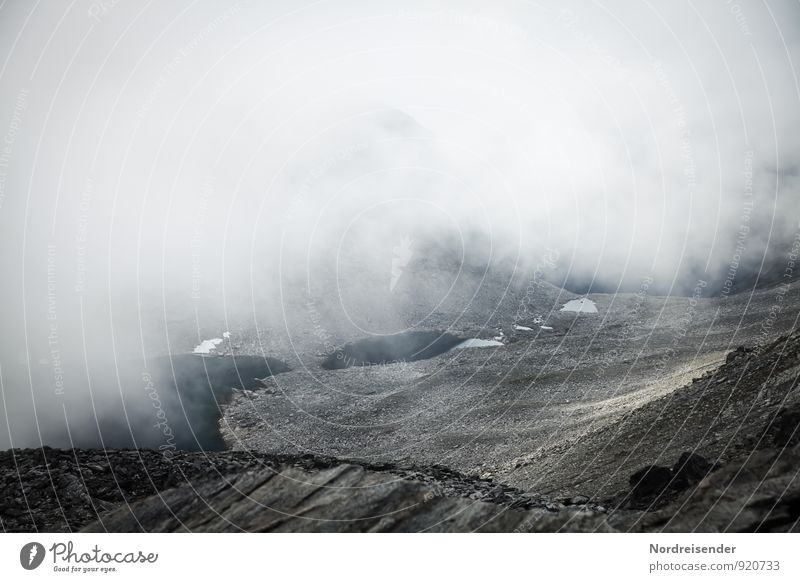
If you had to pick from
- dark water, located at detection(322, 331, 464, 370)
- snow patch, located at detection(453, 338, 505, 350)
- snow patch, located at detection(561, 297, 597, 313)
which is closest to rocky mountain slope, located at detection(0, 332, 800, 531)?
dark water, located at detection(322, 331, 464, 370)

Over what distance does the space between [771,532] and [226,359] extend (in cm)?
7869

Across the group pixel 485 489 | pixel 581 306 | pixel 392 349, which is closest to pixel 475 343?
pixel 392 349

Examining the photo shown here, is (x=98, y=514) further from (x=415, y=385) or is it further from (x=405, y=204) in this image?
(x=405, y=204)

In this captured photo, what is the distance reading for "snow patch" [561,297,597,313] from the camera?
122 m

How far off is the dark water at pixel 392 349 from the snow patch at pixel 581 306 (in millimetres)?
39091

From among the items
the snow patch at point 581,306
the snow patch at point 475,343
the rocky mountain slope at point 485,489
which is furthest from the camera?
the snow patch at point 581,306

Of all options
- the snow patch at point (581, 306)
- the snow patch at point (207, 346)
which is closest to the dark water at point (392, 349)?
the snow patch at point (207, 346)

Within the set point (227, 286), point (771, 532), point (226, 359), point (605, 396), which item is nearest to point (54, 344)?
point (226, 359)

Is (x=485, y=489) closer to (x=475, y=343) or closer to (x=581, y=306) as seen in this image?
(x=475, y=343)

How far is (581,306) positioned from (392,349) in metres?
57.1

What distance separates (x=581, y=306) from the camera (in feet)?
414

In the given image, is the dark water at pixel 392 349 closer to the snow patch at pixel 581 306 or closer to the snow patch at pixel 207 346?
the snow patch at pixel 207 346

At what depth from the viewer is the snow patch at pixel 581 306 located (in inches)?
4823

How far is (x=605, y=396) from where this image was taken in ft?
155
